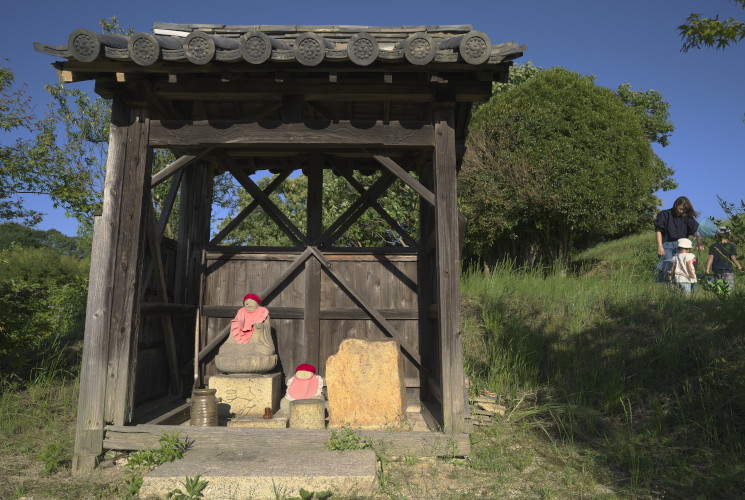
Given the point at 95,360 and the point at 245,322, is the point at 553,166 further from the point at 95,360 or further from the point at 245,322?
the point at 95,360

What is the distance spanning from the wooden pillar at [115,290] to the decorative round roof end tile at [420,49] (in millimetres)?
2683

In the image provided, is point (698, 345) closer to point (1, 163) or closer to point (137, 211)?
point (137, 211)

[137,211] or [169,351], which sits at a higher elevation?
[137,211]

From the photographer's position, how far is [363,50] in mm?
4398

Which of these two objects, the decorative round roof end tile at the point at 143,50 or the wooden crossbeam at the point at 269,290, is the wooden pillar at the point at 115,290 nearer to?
the decorative round roof end tile at the point at 143,50

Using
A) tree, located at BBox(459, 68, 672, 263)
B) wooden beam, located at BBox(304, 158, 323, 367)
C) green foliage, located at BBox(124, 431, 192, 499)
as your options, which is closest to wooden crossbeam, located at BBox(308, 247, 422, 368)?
wooden beam, located at BBox(304, 158, 323, 367)

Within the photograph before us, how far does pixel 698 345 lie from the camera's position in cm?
632

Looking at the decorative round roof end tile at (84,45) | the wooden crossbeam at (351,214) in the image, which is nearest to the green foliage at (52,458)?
the decorative round roof end tile at (84,45)

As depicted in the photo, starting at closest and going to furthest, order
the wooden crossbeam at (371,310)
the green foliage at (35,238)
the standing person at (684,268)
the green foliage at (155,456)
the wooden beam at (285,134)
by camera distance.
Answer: the green foliage at (155,456) → the wooden beam at (285,134) → the wooden crossbeam at (371,310) → the standing person at (684,268) → the green foliage at (35,238)

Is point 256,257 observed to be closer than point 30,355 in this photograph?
Yes

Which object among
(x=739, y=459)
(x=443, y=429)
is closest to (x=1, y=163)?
(x=443, y=429)

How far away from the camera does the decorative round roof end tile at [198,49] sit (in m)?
4.39

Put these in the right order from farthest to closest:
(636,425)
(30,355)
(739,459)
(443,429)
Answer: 1. (30,355)
2. (636,425)
3. (443,429)
4. (739,459)

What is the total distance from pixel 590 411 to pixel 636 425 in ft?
1.51
